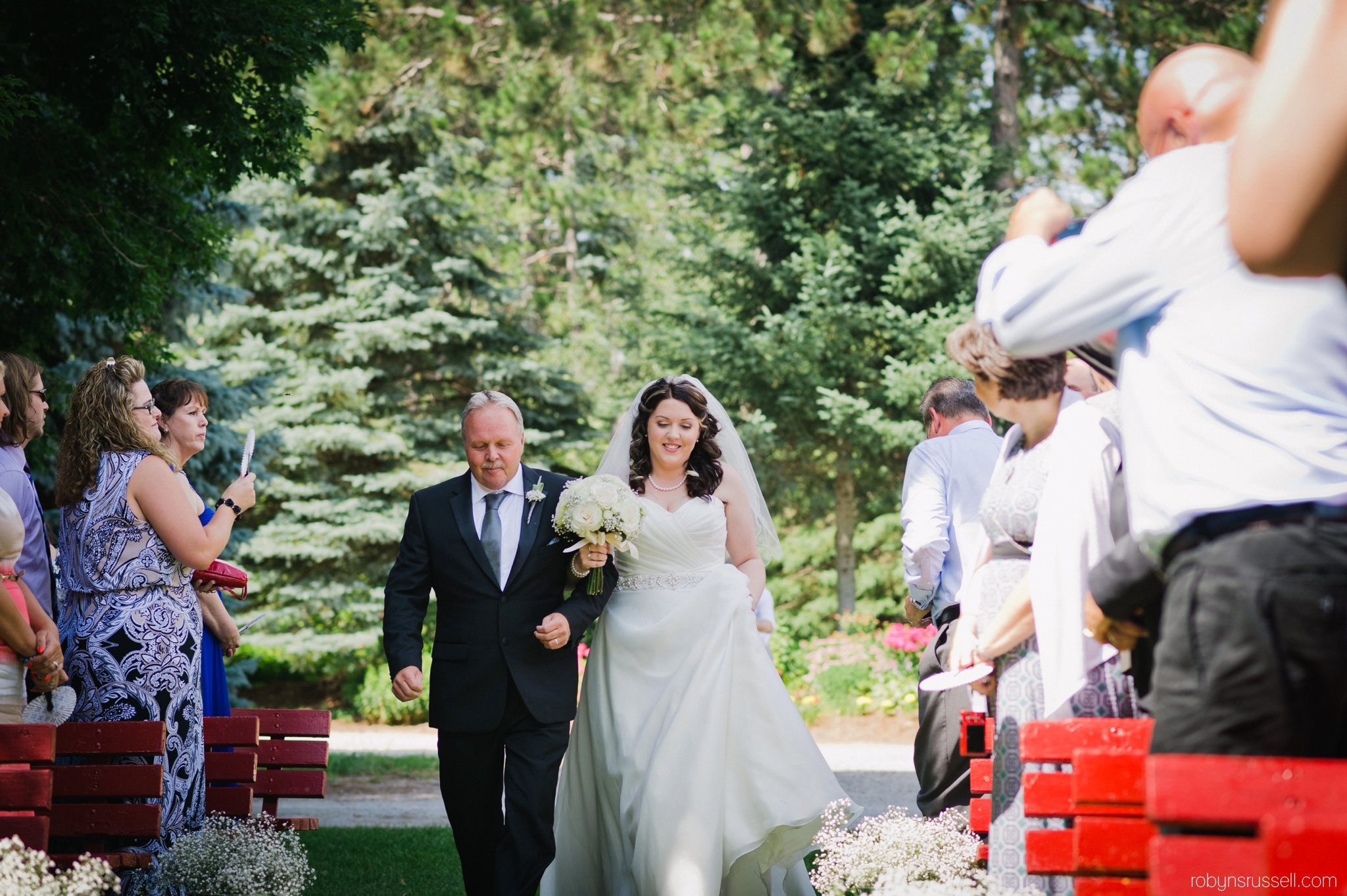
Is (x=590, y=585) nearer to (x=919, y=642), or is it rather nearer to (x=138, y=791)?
(x=138, y=791)

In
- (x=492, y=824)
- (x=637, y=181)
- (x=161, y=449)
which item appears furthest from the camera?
(x=637, y=181)

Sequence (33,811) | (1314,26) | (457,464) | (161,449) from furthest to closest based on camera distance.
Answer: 1. (457,464)
2. (161,449)
3. (33,811)
4. (1314,26)

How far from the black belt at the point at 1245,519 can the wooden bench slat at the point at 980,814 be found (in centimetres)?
265

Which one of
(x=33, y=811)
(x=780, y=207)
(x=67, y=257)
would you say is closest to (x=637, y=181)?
(x=780, y=207)

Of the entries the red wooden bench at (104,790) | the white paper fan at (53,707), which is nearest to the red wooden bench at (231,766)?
the white paper fan at (53,707)

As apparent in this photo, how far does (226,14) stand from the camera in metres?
6.63

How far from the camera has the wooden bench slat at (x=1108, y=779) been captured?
2529mm

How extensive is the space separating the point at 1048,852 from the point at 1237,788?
4.03 feet

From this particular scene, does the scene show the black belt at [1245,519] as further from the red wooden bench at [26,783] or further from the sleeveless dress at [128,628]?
the sleeveless dress at [128,628]

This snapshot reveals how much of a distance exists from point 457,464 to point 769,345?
584 centimetres

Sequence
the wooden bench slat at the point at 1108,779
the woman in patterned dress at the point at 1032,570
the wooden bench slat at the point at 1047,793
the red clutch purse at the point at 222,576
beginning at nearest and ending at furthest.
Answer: the wooden bench slat at the point at 1108,779 → the wooden bench slat at the point at 1047,793 → the woman in patterned dress at the point at 1032,570 → the red clutch purse at the point at 222,576

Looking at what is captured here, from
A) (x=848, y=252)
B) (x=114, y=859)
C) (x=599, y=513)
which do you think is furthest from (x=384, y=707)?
(x=114, y=859)

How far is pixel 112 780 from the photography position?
171 inches

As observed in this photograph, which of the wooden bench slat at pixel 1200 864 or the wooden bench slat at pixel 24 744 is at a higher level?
the wooden bench slat at pixel 1200 864
